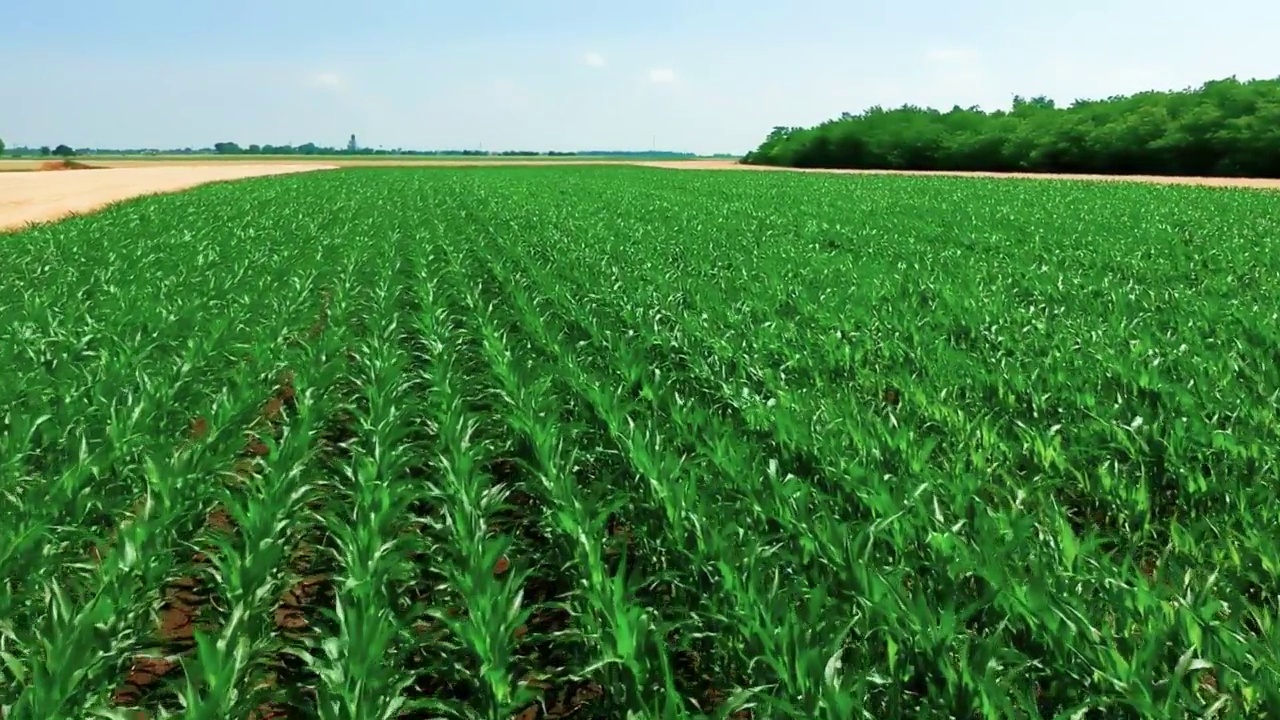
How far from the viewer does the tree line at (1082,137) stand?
45344mm

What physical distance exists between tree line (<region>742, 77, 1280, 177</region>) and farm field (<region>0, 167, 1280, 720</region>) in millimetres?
41998

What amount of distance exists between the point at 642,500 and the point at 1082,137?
188 feet

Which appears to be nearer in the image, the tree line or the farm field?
the farm field

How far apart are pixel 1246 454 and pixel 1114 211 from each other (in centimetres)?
1879

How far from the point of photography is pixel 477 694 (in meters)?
3.13

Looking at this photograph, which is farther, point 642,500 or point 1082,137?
point 1082,137

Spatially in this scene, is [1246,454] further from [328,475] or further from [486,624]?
[328,475]

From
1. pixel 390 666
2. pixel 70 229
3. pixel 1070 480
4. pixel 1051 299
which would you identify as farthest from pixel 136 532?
pixel 70 229

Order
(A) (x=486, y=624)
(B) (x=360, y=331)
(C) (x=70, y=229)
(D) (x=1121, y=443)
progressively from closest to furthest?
1. (A) (x=486, y=624)
2. (D) (x=1121, y=443)
3. (B) (x=360, y=331)
4. (C) (x=70, y=229)

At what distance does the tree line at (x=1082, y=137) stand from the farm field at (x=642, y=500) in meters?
42.0

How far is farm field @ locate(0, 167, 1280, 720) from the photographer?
2.94m

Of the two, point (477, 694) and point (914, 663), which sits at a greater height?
point (914, 663)

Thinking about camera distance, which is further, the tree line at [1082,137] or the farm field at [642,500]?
the tree line at [1082,137]

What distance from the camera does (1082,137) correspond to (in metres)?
53.6
